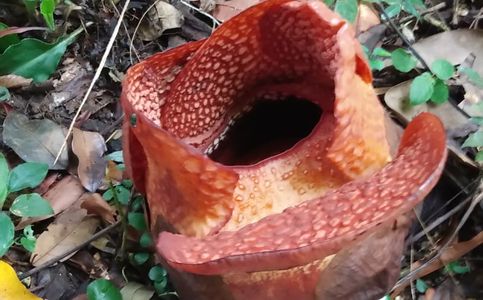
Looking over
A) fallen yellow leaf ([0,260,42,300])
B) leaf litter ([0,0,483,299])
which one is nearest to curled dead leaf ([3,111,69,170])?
leaf litter ([0,0,483,299])

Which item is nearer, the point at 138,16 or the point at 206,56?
the point at 206,56

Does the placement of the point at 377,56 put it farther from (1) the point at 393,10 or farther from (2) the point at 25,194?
(2) the point at 25,194

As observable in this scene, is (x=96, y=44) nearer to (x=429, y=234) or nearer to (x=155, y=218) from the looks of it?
(x=155, y=218)

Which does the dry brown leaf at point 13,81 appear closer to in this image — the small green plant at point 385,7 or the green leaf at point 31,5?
the green leaf at point 31,5

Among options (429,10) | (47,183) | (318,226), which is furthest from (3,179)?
(429,10)

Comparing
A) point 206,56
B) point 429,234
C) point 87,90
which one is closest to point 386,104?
point 429,234

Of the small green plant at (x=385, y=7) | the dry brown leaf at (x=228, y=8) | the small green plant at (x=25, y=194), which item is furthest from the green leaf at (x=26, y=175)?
the small green plant at (x=385, y=7)
